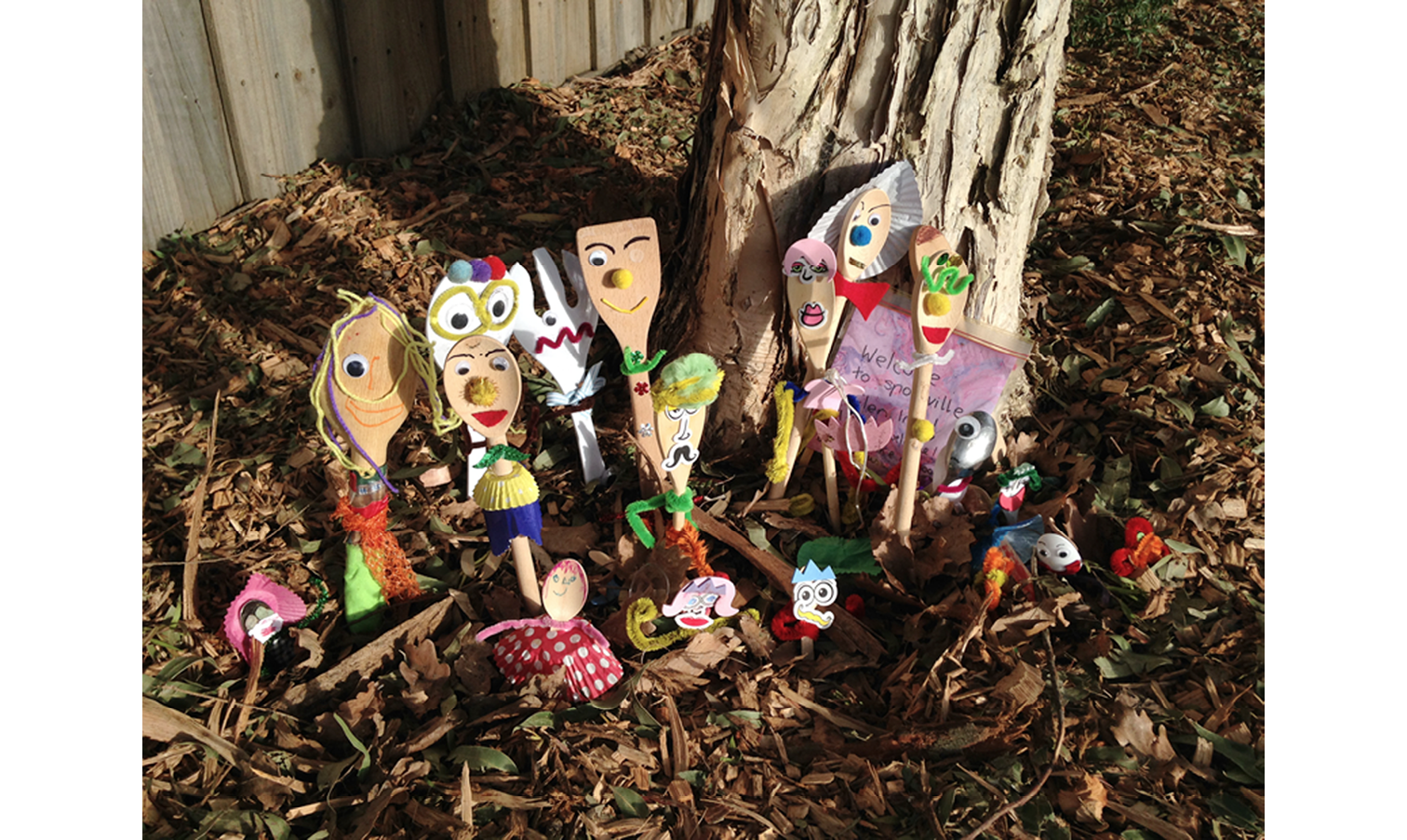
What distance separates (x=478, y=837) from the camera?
1.42 meters

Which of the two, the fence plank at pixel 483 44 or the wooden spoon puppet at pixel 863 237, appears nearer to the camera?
the wooden spoon puppet at pixel 863 237

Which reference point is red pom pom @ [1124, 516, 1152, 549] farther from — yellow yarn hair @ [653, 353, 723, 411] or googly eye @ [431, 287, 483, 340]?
googly eye @ [431, 287, 483, 340]

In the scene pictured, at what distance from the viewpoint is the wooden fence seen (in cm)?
232

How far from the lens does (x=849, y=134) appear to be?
71.9 inches

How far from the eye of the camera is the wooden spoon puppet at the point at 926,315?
63.4 inches

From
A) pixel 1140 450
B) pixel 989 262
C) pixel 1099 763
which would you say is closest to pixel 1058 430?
pixel 1140 450

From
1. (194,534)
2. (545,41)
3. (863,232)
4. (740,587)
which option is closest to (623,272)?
(863,232)

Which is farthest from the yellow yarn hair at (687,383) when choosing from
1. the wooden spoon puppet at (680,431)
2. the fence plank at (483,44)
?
the fence plank at (483,44)

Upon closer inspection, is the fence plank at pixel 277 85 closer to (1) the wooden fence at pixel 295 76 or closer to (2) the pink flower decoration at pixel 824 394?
(1) the wooden fence at pixel 295 76

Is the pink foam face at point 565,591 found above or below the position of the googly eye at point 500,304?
below

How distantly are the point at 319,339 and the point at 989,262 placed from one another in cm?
169

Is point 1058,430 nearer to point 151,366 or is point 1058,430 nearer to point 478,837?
point 478,837

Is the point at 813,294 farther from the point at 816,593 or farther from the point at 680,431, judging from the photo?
the point at 816,593

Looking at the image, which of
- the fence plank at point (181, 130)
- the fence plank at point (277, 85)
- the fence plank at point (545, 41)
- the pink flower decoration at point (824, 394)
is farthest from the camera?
the fence plank at point (545, 41)
